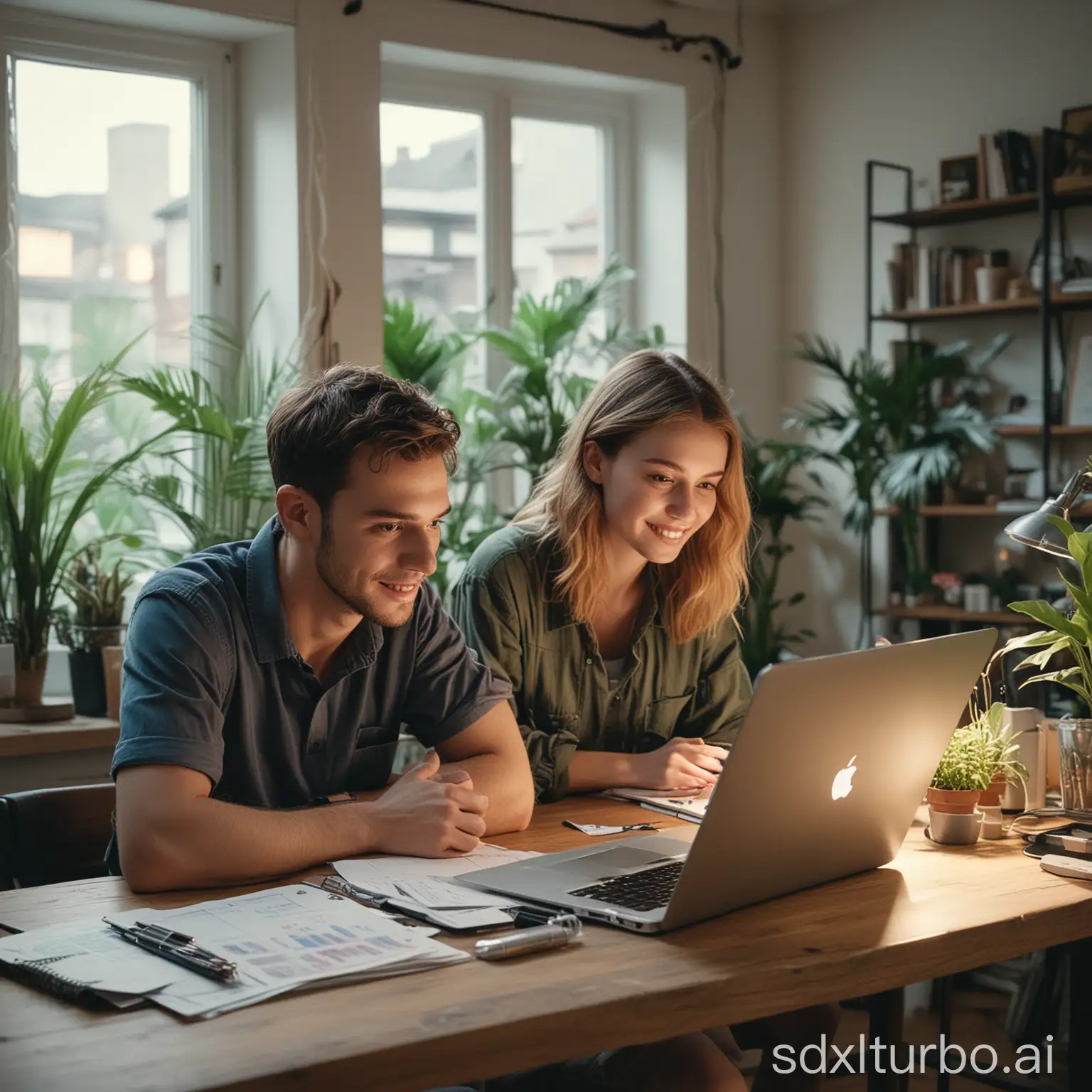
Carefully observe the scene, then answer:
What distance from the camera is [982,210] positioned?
175 inches

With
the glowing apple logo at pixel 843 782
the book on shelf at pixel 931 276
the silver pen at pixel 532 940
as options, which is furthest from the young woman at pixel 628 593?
the book on shelf at pixel 931 276

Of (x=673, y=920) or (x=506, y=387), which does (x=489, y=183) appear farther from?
(x=673, y=920)

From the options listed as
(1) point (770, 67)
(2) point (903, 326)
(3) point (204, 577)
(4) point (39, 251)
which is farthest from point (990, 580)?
(3) point (204, 577)

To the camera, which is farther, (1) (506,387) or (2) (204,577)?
(1) (506,387)

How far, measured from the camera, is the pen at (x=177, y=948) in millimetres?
1259

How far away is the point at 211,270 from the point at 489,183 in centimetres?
103

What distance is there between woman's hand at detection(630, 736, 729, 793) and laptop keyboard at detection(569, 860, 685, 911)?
0.52 meters

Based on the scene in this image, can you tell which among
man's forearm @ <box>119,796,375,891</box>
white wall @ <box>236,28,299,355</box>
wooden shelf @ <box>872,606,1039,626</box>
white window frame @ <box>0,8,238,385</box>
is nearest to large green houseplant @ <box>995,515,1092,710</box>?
man's forearm @ <box>119,796,375,891</box>

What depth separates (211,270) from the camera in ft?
13.4

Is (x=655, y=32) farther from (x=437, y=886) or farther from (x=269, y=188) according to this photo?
(x=437, y=886)

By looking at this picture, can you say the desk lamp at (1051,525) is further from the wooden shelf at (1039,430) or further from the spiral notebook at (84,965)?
the wooden shelf at (1039,430)

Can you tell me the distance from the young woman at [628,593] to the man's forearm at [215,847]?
565mm

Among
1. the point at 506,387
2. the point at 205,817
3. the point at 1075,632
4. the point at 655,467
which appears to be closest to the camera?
the point at 205,817

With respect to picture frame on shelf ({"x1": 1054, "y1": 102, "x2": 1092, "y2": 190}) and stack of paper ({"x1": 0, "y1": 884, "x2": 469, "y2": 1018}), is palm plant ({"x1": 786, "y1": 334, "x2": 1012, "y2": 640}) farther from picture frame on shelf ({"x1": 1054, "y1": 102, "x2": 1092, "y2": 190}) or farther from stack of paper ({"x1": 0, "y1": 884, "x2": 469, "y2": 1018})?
stack of paper ({"x1": 0, "y1": 884, "x2": 469, "y2": 1018})
